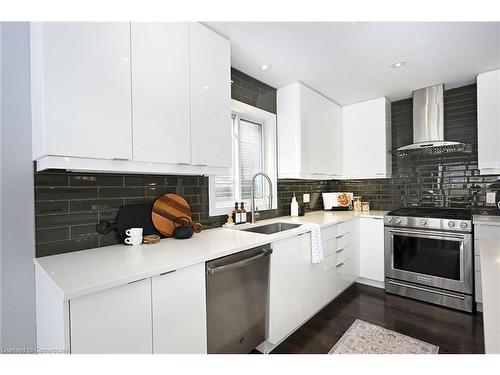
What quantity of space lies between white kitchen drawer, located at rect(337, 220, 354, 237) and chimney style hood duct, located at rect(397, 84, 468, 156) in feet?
3.62

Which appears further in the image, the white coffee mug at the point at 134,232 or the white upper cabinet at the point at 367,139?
the white upper cabinet at the point at 367,139

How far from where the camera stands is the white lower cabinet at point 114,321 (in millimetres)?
925

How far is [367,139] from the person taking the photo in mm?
3246

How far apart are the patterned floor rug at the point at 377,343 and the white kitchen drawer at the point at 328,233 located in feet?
2.54

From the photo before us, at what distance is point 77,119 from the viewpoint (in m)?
1.15

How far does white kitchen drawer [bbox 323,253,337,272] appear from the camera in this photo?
2374 millimetres

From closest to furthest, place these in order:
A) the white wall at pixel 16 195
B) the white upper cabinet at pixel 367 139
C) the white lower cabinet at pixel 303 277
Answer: the white wall at pixel 16 195, the white lower cabinet at pixel 303 277, the white upper cabinet at pixel 367 139

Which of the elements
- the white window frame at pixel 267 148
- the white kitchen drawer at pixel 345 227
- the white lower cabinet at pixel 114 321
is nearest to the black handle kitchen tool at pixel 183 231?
the white lower cabinet at pixel 114 321

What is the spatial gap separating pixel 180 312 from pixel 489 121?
128 inches

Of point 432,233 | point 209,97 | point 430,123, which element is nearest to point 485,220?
point 432,233

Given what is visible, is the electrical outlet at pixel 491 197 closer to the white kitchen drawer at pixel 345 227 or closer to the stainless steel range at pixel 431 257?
the stainless steel range at pixel 431 257

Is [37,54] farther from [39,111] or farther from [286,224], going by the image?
[286,224]

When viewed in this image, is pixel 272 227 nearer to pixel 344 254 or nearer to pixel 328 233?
pixel 328 233

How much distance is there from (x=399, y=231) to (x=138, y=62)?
285 cm
